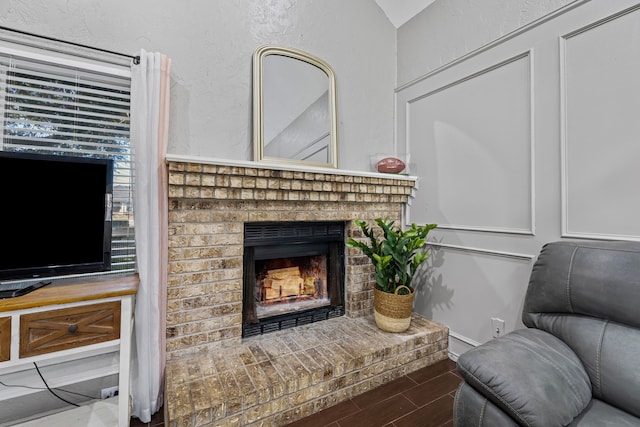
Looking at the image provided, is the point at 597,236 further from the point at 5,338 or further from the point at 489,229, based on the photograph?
the point at 5,338

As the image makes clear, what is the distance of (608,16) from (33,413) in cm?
372

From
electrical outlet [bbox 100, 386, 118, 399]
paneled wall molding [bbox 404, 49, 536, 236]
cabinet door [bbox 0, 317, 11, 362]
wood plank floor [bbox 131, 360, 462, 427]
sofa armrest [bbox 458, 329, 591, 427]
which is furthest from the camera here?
paneled wall molding [bbox 404, 49, 536, 236]

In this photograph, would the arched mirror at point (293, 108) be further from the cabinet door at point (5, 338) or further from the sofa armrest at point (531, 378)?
the sofa armrest at point (531, 378)

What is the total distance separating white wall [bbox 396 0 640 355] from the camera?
1.48 metres

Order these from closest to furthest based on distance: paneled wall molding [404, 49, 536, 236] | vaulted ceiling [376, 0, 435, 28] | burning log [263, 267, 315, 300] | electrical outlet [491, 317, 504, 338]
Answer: paneled wall molding [404, 49, 536, 236] < electrical outlet [491, 317, 504, 338] < burning log [263, 267, 315, 300] < vaulted ceiling [376, 0, 435, 28]

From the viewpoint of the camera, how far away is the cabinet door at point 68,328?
1.14 m

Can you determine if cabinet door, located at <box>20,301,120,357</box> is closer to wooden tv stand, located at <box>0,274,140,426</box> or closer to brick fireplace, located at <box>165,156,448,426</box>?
wooden tv stand, located at <box>0,274,140,426</box>

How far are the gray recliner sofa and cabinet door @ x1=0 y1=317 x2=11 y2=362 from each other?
1.80 metres

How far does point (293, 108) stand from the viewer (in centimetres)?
218

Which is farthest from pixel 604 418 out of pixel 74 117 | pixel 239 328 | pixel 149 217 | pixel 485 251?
pixel 74 117

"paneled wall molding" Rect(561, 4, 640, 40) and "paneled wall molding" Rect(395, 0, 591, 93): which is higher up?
"paneled wall molding" Rect(395, 0, 591, 93)

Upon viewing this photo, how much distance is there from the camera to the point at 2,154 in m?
1.24

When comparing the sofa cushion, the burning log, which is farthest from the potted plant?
the sofa cushion

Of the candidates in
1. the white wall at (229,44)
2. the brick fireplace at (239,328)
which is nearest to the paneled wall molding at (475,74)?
the white wall at (229,44)
